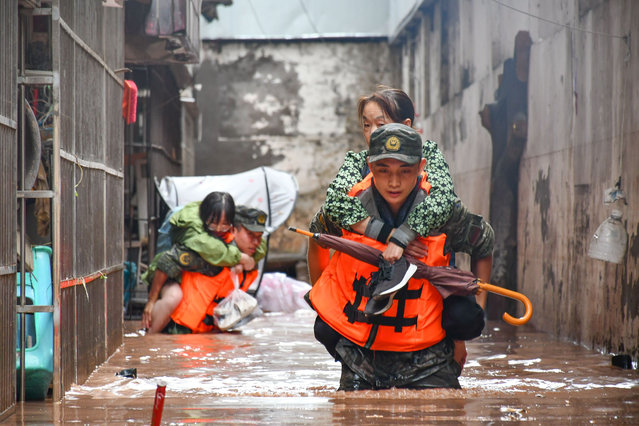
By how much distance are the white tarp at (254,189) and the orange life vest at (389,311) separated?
729cm

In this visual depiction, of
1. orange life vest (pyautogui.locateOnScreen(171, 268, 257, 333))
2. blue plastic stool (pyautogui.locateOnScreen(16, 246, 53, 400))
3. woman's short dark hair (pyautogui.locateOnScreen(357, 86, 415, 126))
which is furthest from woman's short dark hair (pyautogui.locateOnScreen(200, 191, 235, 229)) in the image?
woman's short dark hair (pyautogui.locateOnScreen(357, 86, 415, 126))

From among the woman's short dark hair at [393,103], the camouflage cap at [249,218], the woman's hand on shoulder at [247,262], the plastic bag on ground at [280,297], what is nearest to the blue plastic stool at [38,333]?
the woman's short dark hair at [393,103]

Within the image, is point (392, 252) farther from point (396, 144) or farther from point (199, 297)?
point (199, 297)

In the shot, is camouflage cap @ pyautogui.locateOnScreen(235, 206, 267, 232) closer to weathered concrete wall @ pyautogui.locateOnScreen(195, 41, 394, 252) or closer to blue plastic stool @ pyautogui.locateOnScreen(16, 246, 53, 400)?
blue plastic stool @ pyautogui.locateOnScreen(16, 246, 53, 400)

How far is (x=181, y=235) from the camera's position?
30.8 ft

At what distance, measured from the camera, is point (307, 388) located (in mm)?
5664

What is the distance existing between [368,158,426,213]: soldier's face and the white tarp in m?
7.36

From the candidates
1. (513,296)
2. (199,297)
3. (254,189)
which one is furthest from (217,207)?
(513,296)

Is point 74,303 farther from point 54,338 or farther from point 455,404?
point 455,404

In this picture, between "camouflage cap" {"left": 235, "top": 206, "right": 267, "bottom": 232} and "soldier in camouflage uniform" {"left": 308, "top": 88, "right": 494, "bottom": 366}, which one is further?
"camouflage cap" {"left": 235, "top": 206, "right": 267, "bottom": 232}

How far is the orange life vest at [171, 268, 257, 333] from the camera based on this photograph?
923cm

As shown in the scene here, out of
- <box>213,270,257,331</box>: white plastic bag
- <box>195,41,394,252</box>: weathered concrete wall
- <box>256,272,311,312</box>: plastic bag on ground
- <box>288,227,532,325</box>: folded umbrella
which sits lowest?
<box>256,272,311,312</box>: plastic bag on ground

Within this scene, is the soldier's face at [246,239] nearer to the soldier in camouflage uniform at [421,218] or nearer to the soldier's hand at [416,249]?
the soldier in camouflage uniform at [421,218]

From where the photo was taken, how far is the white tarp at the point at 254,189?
11766mm
